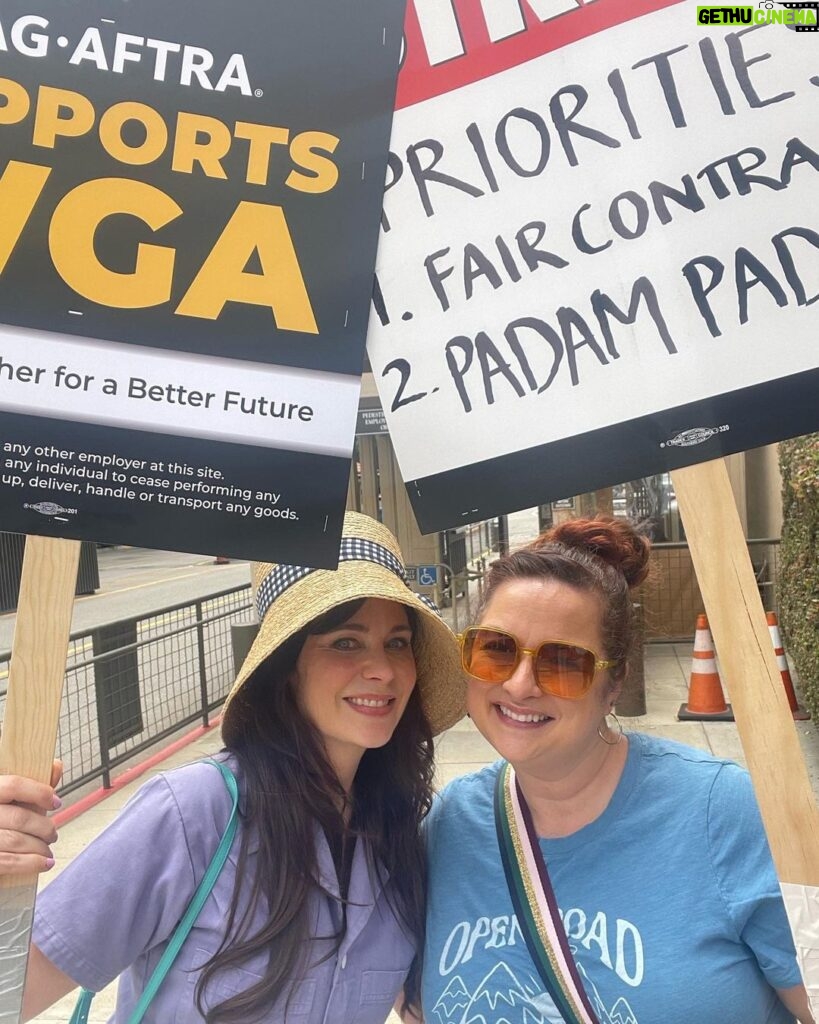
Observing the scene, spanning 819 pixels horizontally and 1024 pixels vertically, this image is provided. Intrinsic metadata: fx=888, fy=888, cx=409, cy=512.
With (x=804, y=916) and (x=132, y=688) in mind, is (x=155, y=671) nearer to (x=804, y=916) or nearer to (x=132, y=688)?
(x=132, y=688)

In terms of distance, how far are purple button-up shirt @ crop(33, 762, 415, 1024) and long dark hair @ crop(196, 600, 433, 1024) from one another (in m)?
0.02

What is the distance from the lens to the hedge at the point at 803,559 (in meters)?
4.78

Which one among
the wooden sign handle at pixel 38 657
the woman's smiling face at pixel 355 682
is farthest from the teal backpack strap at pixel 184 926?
the wooden sign handle at pixel 38 657

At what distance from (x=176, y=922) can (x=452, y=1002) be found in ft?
1.72

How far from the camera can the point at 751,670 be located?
125 cm

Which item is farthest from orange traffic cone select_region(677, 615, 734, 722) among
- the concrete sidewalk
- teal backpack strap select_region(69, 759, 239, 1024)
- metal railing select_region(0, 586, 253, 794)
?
teal backpack strap select_region(69, 759, 239, 1024)

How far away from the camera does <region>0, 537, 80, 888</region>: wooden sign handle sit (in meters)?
1.33

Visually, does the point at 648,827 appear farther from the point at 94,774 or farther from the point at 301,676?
the point at 94,774

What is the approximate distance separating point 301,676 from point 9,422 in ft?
2.81

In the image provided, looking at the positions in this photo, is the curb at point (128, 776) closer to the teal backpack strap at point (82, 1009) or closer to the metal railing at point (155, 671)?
the metal railing at point (155, 671)

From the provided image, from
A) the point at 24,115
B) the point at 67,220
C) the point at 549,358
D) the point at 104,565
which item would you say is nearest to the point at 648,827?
the point at 549,358

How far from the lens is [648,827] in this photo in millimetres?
1637

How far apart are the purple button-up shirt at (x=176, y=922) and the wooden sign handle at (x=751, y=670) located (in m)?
0.84

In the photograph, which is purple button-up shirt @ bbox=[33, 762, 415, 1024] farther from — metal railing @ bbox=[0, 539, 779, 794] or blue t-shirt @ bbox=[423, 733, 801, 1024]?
metal railing @ bbox=[0, 539, 779, 794]
